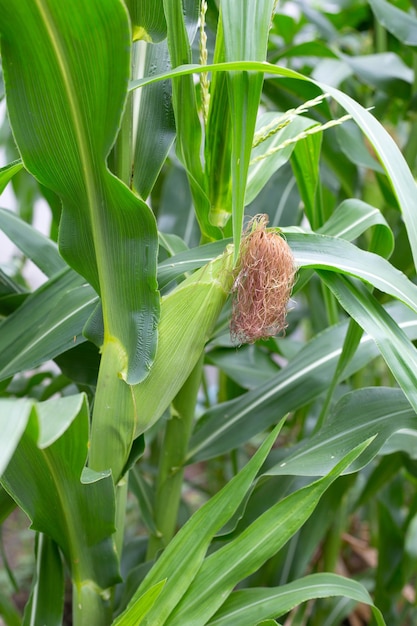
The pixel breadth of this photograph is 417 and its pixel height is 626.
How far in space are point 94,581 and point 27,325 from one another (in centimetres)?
21

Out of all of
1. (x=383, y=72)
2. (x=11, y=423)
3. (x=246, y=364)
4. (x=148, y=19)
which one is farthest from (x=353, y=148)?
(x=11, y=423)

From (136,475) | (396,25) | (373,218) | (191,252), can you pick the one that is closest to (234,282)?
(191,252)

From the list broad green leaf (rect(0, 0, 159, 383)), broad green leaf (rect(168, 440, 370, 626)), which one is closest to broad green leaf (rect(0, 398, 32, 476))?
broad green leaf (rect(0, 0, 159, 383))

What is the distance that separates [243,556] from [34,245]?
33 centimetres

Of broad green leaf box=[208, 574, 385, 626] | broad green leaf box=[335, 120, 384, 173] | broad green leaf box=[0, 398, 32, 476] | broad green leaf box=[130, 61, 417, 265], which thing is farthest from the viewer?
broad green leaf box=[335, 120, 384, 173]

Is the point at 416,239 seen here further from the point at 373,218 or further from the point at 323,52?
the point at 323,52

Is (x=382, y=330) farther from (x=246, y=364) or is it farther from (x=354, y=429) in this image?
(x=246, y=364)

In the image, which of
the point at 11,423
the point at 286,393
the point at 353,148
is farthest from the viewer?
the point at 353,148

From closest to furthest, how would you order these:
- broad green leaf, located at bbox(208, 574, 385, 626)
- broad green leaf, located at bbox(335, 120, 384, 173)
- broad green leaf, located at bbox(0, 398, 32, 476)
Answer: broad green leaf, located at bbox(0, 398, 32, 476) < broad green leaf, located at bbox(208, 574, 385, 626) < broad green leaf, located at bbox(335, 120, 384, 173)

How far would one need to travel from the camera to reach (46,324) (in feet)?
1.63

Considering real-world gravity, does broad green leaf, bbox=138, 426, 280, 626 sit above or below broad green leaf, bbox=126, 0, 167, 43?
below

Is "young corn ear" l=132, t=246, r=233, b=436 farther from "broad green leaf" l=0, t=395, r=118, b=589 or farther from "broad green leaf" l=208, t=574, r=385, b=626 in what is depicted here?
"broad green leaf" l=208, t=574, r=385, b=626

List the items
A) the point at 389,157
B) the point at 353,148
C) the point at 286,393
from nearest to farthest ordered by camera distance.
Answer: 1. the point at 389,157
2. the point at 286,393
3. the point at 353,148

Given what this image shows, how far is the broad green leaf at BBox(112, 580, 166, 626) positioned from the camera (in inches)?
15.5
